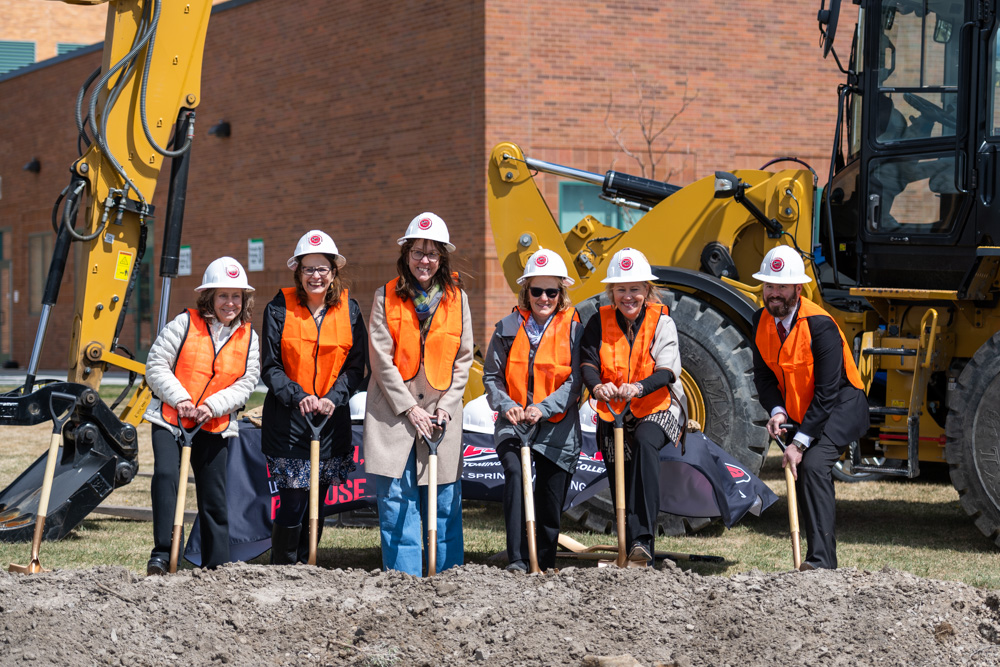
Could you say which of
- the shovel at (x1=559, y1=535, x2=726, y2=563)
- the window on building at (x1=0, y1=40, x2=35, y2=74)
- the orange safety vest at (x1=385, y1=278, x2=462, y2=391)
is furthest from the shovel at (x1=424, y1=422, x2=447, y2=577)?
the window on building at (x1=0, y1=40, x2=35, y2=74)

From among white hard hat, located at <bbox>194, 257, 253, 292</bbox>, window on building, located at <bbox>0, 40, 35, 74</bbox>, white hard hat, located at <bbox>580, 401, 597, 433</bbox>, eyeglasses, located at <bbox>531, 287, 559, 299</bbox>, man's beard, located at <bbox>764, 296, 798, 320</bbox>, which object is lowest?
white hard hat, located at <bbox>580, 401, 597, 433</bbox>

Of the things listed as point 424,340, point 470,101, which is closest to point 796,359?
point 424,340

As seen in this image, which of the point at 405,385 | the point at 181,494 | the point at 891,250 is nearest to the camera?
the point at 181,494

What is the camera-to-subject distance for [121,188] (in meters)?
8.02

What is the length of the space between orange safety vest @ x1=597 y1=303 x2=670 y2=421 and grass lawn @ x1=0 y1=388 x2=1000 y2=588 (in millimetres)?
1191

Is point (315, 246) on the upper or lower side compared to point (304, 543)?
upper

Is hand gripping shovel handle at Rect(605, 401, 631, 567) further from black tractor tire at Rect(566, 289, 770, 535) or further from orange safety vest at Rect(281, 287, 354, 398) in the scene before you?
black tractor tire at Rect(566, 289, 770, 535)

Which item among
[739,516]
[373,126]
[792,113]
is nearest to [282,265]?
[373,126]

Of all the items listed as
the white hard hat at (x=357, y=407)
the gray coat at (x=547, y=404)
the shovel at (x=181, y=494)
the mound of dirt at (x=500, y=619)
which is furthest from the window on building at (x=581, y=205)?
the mound of dirt at (x=500, y=619)

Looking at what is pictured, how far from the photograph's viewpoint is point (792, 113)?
61.2 feet

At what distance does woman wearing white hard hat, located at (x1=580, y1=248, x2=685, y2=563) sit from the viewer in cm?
598

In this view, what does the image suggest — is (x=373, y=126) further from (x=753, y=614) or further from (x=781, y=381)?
(x=753, y=614)

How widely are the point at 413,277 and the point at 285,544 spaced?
1.59 metres

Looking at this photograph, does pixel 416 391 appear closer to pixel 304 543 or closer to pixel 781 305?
pixel 304 543
